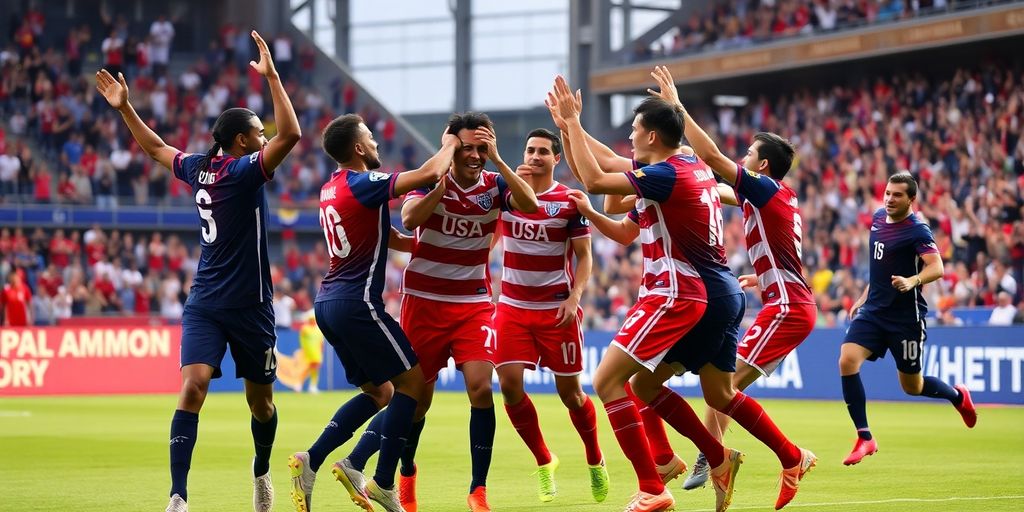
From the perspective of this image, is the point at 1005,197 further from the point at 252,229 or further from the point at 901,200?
the point at 252,229

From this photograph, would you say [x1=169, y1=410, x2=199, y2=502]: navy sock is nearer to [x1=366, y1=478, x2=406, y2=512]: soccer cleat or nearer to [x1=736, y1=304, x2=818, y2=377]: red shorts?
[x1=366, y1=478, x2=406, y2=512]: soccer cleat

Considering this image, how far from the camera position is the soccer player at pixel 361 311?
8938 millimetres

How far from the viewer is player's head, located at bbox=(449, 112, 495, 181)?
920 cm

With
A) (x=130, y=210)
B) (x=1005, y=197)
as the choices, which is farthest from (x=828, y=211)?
(x=130, y=210)

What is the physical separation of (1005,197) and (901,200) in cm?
1431

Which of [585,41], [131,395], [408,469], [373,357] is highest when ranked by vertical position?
[585,41]

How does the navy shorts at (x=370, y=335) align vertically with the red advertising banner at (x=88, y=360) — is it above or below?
above

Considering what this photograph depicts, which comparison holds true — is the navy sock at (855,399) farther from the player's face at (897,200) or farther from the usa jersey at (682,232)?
the usa jersey at (682,232)

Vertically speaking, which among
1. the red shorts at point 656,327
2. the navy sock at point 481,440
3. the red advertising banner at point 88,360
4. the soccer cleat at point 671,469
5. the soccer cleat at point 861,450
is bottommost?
the red advertising banner at point 88,360

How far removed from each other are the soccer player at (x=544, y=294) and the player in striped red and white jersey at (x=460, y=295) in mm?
676

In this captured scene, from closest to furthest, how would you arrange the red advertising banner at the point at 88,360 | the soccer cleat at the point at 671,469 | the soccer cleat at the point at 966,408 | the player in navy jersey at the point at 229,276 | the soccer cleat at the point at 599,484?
1. the player in navy jersey at the point at 229,276
2. the soccer cleat at the point at 671,469
3. the soccer cleat at the point at 599,484
4. the soccer cleat at the point at 966,408
5. the red advertising banner at the point at 88,360

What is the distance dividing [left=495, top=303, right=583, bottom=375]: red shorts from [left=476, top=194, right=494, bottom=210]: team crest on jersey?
3.71 feet

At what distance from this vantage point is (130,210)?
34.7m

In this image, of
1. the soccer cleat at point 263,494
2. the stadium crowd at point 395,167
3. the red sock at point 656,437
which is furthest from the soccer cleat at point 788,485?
the stadium crowd at point 395,167
